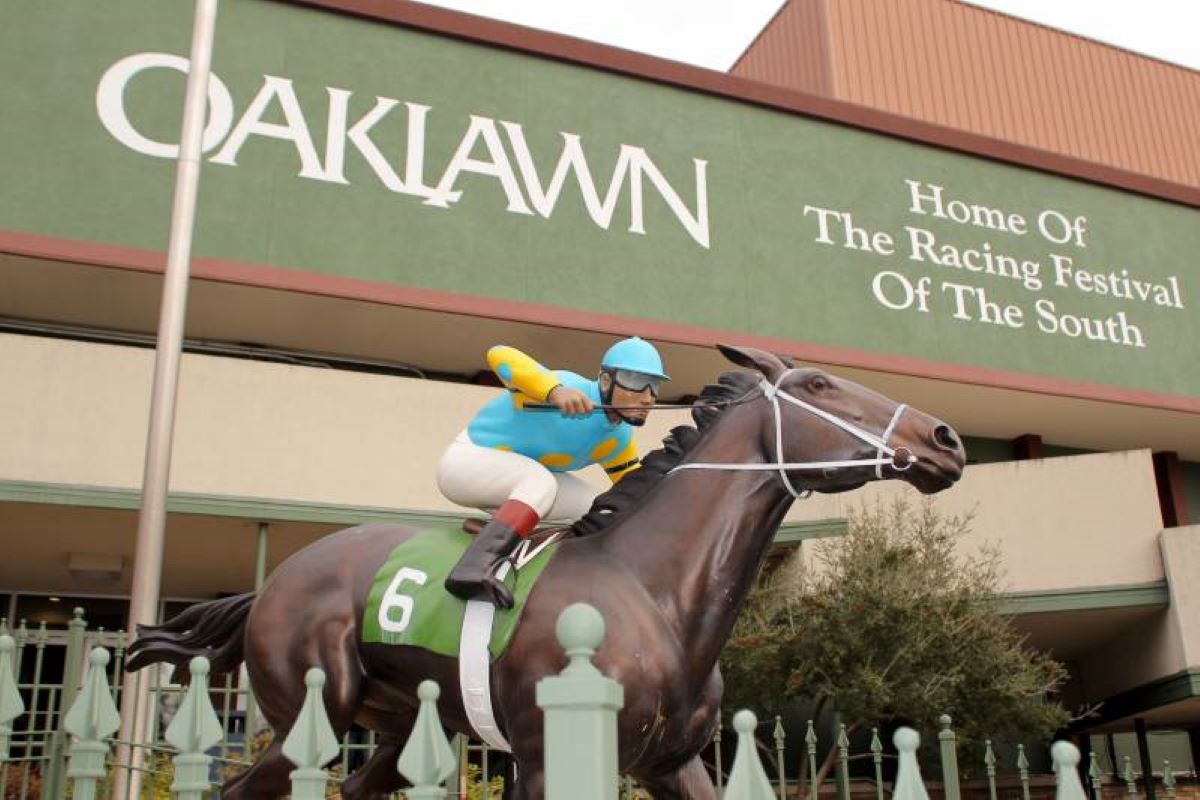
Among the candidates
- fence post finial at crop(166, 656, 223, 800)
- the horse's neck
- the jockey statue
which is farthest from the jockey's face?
fence post finial at crop(166, 656, 223, 800)

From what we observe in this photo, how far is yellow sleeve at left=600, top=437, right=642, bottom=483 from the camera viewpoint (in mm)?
5551

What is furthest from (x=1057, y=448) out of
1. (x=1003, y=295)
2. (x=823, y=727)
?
(x=823, y=727)

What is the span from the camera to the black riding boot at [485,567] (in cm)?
464

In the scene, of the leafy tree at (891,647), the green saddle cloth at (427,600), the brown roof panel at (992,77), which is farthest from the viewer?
the brown roof panel at (992,77)

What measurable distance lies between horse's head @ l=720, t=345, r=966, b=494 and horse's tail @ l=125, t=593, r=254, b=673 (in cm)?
258

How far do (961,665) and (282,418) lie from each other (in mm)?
8440

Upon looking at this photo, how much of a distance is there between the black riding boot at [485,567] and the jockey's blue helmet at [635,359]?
84cm

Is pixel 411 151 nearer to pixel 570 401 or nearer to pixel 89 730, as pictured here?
pixel 570 401

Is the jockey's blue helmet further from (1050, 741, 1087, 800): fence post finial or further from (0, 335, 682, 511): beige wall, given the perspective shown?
(0, 335, 682, 511): beige wall

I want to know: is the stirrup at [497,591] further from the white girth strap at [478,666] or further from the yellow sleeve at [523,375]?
the yellow sleeve at [523,375]

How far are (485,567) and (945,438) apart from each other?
1.94 metres

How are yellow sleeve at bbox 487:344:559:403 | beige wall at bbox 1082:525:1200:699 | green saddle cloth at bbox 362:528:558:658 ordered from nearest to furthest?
green saddle cloth at bbox 362:528:558:658 → yellow sleeve at bbox 487:344:559:403 → beige wall at bbox 1082:525:1200:699

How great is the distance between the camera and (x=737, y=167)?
18.4 meters

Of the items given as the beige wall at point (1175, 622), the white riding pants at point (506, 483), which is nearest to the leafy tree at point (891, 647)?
the beige wall at point (1175, 622)
